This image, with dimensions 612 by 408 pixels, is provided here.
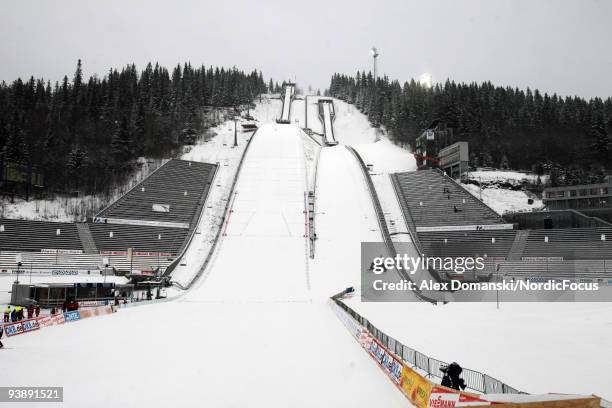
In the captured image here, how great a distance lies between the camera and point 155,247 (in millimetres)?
37531

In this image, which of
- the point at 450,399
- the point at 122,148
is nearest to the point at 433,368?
the point at 450,399

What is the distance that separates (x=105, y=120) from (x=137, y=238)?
39.2 m

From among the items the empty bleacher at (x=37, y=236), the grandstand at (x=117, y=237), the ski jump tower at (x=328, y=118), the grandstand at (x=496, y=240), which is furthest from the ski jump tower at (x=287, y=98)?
the empty bleacher at (x=37, y=236)

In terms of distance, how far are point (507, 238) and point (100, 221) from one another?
34853 mm

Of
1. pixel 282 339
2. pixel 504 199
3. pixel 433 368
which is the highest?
pixel 504 199

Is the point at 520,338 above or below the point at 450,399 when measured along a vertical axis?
below

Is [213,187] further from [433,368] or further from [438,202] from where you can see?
[433,368]

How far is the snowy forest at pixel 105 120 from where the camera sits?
50.3 m

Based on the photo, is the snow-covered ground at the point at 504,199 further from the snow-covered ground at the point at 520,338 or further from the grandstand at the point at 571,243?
the snow-covered ground at the point at 520,338

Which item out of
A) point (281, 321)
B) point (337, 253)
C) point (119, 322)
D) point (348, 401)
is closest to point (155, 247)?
point (337, 253)

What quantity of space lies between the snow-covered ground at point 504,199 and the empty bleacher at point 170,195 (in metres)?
29.0

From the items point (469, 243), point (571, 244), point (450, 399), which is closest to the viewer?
point (450, 399)

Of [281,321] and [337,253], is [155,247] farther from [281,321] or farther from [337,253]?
[281,321]

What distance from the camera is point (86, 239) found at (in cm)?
3634
